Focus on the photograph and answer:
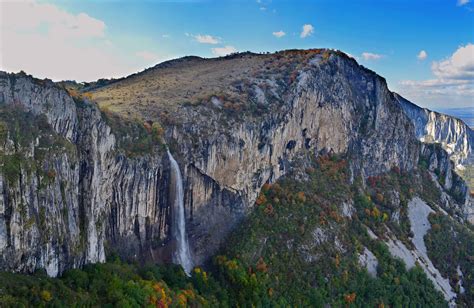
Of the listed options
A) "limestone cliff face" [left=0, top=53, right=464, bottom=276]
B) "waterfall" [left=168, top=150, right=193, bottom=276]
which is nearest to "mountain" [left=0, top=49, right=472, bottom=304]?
"limestone cliff face" [left=0, top=53, right=464, bottom=276]

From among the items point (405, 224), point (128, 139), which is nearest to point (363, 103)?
point (405, 224)

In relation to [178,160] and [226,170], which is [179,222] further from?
[226,170]

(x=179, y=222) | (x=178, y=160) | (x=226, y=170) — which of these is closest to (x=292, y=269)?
(x=226, y=170)

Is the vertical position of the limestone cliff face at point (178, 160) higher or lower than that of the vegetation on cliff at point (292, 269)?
higher

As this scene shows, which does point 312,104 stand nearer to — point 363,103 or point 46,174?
point 363,103

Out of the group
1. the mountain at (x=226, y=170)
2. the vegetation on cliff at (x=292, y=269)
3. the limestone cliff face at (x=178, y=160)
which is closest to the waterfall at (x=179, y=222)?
the mountain at (x=226, y=170)

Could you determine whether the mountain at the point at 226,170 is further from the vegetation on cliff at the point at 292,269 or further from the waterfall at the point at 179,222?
the vegetation on cliff at the point at 292,269
